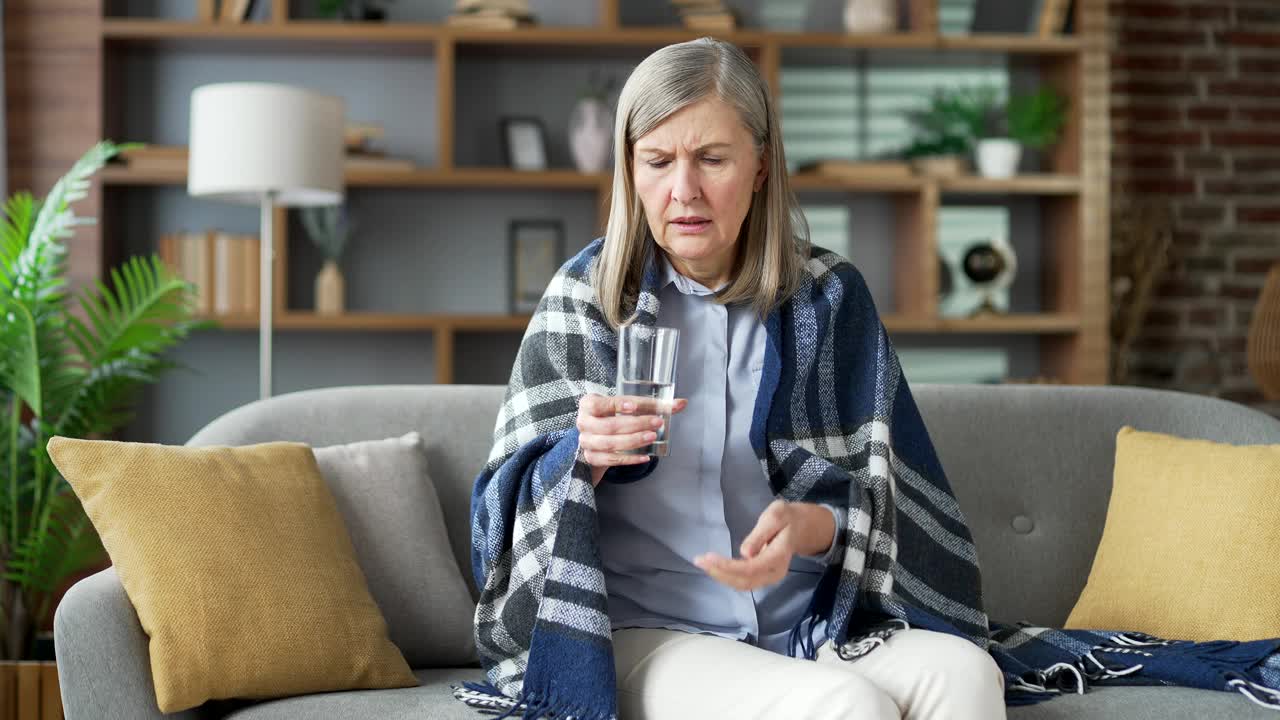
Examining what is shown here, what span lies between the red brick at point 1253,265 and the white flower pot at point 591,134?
2428mm

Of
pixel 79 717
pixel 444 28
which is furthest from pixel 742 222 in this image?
pixel 444 28

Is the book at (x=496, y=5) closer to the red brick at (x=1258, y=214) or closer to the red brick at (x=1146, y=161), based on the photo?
the red brick at (x=1146, y=161)

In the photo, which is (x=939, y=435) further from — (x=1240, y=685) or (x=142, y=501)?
(x=142, y=501)

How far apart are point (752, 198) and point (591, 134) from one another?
2501mm

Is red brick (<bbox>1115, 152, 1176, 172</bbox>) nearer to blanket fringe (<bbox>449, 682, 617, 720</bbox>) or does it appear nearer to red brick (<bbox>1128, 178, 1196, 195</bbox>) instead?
red brick (<bbox>1128, 178, 1196, 195</bbox>)

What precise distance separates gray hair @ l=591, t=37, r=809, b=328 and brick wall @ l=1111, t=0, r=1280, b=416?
335 cm

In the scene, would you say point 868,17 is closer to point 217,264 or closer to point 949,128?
point 949,128

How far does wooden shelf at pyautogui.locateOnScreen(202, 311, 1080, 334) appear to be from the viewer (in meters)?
4.16

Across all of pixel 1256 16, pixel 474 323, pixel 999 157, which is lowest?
pixel 474 323

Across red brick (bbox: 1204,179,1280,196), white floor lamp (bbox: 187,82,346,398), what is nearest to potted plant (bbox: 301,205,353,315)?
white floor lamp (bbox: 187,82,346,398)

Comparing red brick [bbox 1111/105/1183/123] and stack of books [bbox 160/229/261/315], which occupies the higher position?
red brick [bbox 1111/105/1183/123]

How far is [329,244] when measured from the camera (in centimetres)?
429

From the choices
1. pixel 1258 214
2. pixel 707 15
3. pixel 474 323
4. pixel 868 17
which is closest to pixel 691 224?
pixel 474 323

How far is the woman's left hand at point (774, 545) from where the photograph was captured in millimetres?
1429
